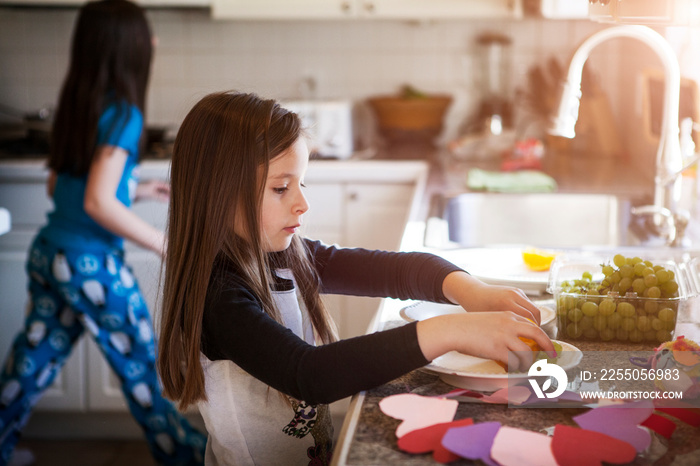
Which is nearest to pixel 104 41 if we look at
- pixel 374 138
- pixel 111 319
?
pixel 111 319

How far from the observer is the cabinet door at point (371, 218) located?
104 inches

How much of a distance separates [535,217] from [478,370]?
4.23 feet

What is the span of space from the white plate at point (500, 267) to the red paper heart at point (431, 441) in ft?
1.71

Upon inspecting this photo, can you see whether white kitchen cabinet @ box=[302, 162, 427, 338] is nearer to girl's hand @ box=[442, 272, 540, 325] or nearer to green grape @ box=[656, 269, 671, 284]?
girl's hand @ box=[442, 272, 540, 325]

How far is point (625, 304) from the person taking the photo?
95 cm

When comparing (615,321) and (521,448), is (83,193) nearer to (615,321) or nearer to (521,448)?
(615,321)

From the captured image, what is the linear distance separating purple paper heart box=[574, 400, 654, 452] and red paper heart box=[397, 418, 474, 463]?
0.11 metres

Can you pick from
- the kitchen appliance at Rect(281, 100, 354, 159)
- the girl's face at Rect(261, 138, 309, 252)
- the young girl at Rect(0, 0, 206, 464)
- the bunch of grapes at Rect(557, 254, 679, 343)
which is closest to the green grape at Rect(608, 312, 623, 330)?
the bunch of grapes at Rect(557, 254, 679, 343)

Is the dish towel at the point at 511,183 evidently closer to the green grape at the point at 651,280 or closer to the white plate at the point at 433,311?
the white plate at the point at 433,311

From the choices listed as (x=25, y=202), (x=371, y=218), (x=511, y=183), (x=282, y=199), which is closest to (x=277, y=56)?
(x=371, y=218)

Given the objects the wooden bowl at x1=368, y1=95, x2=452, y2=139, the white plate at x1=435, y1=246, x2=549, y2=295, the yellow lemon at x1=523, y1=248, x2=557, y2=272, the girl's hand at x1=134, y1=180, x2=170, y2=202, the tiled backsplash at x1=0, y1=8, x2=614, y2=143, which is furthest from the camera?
the tiled backsplash at x1=0, y1=8, x2=614, y2=143

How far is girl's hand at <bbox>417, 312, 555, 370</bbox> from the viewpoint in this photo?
2.69ft

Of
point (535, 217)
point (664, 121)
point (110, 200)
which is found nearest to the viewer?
point (664, 121)

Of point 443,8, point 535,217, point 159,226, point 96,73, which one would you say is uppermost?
point 443,8
